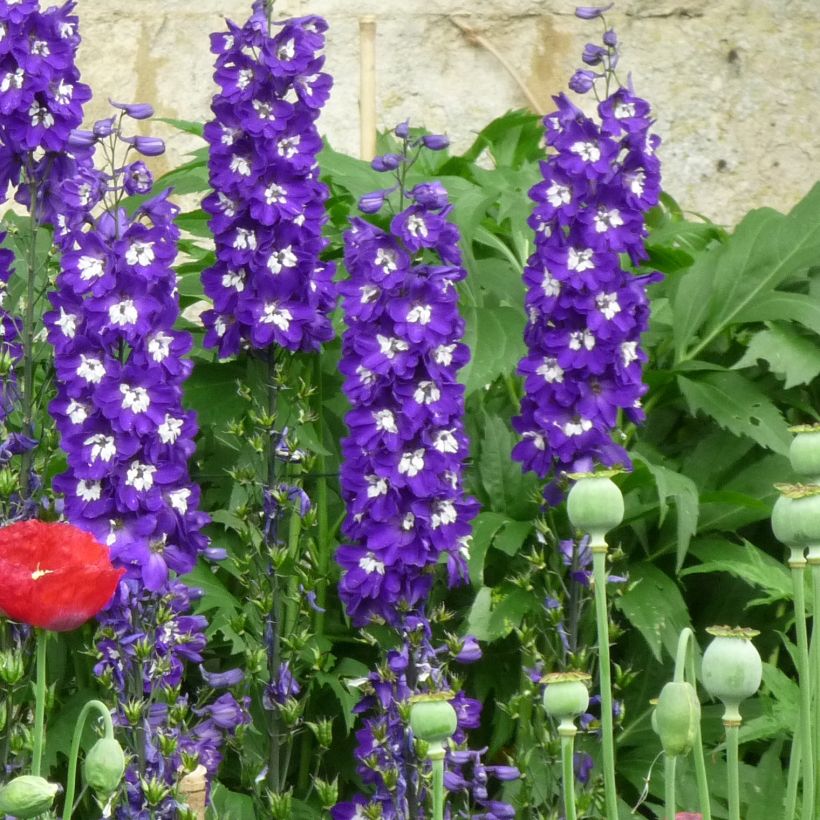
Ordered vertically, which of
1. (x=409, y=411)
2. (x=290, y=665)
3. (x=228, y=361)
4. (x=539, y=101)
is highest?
(x=539, y=101)

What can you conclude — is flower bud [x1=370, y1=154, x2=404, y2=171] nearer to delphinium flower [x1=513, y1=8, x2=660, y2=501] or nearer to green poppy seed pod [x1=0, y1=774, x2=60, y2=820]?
delphinium flower [x1=513, y1=8, x2=660, y2=501]

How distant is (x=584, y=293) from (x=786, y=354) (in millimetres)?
638

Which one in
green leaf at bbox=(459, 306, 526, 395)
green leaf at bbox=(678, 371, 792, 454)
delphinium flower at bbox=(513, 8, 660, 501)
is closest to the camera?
delphinium flower at bbox=(513, 8, 660, 501)

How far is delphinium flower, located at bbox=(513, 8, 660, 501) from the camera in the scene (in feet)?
7.32

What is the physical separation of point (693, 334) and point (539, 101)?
1556 millimetres

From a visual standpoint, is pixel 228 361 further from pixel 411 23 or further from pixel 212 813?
pixel 411 23

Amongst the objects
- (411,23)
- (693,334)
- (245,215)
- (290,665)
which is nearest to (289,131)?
(245,215)

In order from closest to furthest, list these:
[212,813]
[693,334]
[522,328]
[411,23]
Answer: [212,813] < [522,328] < [693,334] < [411,23]

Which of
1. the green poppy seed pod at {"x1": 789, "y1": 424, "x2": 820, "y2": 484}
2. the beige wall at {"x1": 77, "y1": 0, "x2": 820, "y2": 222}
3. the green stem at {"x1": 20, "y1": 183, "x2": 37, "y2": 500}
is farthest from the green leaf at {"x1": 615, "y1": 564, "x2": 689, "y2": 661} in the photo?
the beige wall at {"x1": 77, "y1": 0, "x2": 820, "y2": 222}

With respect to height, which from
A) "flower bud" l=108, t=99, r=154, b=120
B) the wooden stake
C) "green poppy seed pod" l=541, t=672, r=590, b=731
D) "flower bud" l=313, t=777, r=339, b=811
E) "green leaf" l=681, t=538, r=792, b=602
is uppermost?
the wooden stake

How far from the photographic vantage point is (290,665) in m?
2.16

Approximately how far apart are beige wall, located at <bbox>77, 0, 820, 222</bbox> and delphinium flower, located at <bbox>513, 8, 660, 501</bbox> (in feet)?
6.31

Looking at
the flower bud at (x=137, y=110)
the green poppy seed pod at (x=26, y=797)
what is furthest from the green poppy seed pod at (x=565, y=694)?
the flower bud at (x=137, y=110)

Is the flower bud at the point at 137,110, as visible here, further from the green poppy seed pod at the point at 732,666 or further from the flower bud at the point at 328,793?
the green poppy seed pod at the point at 732,666
